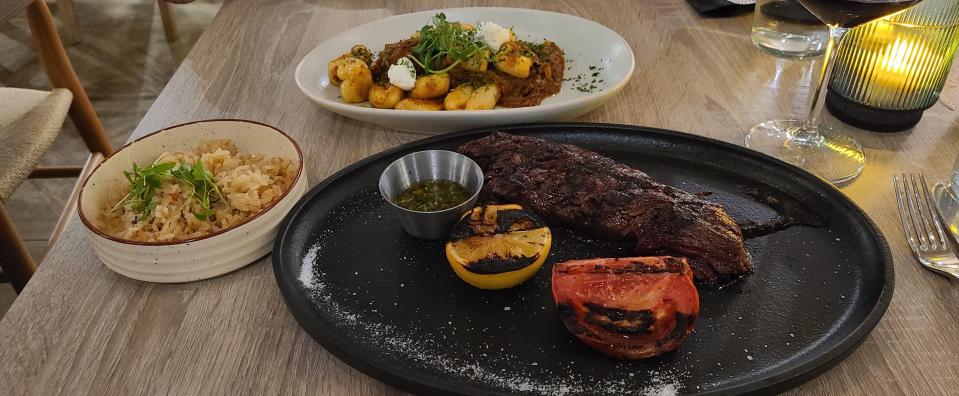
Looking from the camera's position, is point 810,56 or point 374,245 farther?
point 810,56

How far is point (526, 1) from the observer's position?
2756mm

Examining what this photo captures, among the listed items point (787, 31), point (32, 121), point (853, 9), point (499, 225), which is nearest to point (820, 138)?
point (853, 9)

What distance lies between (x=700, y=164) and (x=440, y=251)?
0.73 metres

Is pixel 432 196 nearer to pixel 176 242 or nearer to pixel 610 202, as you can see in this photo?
pixel 610 202

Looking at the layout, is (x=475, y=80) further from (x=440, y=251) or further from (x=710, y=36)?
(x=710, y=36)

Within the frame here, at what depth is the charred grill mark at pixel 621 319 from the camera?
1.12 m

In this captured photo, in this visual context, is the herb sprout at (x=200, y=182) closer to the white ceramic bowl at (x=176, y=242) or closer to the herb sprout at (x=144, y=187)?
the herb sprout at (x=144, y=187)

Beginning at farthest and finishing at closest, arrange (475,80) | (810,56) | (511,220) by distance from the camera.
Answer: (810,56), (475,80), (511,220)

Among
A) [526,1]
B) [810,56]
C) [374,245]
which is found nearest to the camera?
[374,245]

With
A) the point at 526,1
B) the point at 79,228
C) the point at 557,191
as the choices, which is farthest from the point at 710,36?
the point at 79,228

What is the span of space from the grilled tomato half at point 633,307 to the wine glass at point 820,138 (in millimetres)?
736

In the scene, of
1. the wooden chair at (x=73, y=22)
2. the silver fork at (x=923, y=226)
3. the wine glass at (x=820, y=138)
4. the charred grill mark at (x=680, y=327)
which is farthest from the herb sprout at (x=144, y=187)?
the wooden chair at (x=73, y=22)

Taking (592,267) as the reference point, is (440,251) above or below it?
below

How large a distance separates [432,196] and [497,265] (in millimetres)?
320
